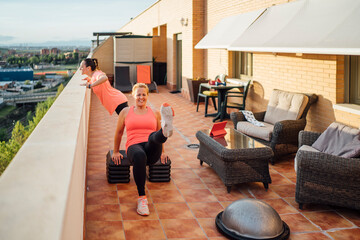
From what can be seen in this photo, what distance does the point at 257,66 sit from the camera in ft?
30.9

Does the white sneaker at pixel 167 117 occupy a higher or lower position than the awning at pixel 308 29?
lower

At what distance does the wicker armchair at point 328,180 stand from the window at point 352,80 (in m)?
2.44

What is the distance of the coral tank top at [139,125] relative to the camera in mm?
4777

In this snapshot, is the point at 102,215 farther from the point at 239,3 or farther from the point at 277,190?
the point at 239,3

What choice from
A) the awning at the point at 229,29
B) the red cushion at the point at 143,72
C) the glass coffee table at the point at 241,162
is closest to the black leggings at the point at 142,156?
the glass coffee table at the point at 241,162

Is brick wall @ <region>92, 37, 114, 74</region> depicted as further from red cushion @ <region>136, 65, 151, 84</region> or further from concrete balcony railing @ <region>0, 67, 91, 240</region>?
concrete balcony railing @ <region>0, 67, 91, 240</region>

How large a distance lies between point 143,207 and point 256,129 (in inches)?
Answer: 119

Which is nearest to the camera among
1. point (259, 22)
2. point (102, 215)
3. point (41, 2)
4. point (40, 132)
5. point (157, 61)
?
point (40, 132)

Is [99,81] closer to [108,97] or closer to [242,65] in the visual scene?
[108,97]

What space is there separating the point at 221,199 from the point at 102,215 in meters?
1.46

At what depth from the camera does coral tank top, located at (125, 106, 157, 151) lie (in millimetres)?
4777

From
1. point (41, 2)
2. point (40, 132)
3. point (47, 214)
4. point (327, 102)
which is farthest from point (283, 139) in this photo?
point (41, 2)

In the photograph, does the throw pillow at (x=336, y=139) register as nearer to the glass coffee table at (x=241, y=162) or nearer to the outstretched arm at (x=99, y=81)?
the glass coffee table at (x=241, y=162)

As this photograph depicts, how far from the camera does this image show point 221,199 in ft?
16.0
